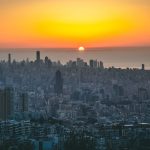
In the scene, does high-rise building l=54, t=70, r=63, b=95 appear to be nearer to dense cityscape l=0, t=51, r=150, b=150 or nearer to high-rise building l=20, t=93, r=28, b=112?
dense cityscape l=0, t=51, r=150, b=150

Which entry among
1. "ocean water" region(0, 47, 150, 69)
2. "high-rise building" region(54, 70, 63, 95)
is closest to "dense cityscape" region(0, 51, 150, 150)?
"high-rise building" region(54, 70, 63, 95)

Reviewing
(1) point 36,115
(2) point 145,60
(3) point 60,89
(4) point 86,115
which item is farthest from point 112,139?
(2) point 145,60

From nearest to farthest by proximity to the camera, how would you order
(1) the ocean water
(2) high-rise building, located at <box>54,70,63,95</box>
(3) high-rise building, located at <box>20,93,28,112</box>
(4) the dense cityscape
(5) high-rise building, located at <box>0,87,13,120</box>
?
(4) the dense cityscape < (5) high-rise building, located at <box>0,87,13,120</box> < (3) high-rise building, located at <box>20,93,28,112</box> < (2) high-rise building, located at <box>54,70,63,95</box> < (1) the ocean water

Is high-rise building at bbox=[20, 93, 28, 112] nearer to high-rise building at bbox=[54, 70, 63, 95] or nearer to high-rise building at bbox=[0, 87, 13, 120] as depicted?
high-rise building at bbox=[0, 87, 13, 120]

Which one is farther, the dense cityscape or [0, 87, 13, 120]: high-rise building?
[0, 87, 13, 120]: high-rise building

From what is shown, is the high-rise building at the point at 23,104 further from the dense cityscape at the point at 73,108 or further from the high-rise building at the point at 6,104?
the high-rise building at the point at 6,104

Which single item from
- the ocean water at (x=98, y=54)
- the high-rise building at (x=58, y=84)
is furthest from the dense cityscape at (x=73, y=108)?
the ocean water at (x=98, y=54)

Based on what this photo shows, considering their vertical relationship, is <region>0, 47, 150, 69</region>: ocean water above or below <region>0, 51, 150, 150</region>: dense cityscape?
above

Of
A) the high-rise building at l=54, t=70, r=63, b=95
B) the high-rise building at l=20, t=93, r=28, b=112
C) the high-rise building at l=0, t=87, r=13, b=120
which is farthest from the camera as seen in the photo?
the high-rise building at l=54, t=70, r=63, b=95
